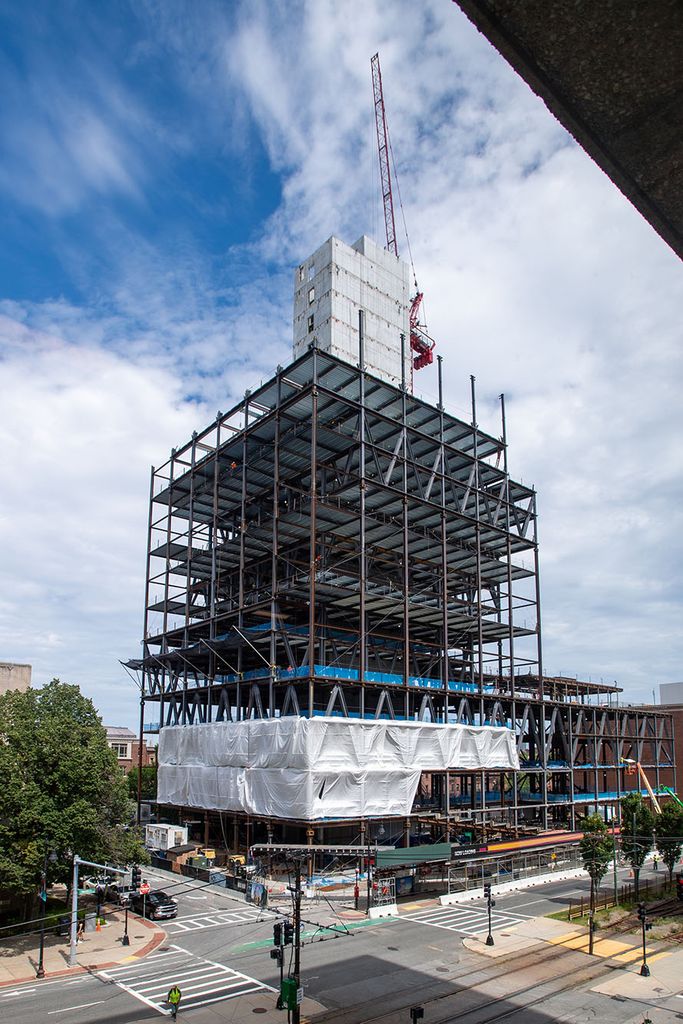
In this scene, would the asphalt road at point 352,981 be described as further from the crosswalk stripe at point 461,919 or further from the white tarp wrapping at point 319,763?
the white tarp wrapping at point 319,763

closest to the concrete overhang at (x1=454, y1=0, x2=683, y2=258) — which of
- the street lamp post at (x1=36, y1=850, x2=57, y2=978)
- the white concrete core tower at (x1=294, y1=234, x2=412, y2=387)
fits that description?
the street lamp post at (x1=36, y1=850, x2=57, y2=978)

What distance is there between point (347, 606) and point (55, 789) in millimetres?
38166

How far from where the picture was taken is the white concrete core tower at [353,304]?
7656 cm

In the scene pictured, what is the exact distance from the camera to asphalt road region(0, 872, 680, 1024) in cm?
2780

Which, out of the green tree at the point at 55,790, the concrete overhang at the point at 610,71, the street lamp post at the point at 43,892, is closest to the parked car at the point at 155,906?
the green tree at the point at 55,790

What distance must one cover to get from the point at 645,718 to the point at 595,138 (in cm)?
11227

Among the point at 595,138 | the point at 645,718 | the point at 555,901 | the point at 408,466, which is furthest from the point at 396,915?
the point at 645,718

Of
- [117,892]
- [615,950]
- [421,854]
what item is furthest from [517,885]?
[117,892]

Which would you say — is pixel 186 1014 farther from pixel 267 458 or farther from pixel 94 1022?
pixel 267 458

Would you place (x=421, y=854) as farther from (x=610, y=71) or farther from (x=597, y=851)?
(x=610, y=71)

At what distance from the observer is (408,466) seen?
243 ft

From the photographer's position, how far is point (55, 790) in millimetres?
41312

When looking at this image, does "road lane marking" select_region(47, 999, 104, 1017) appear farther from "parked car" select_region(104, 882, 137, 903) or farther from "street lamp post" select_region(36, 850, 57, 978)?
"parked car" select_region(104, 882, 137, 903)

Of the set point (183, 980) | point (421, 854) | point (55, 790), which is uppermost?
point (55, 790)
